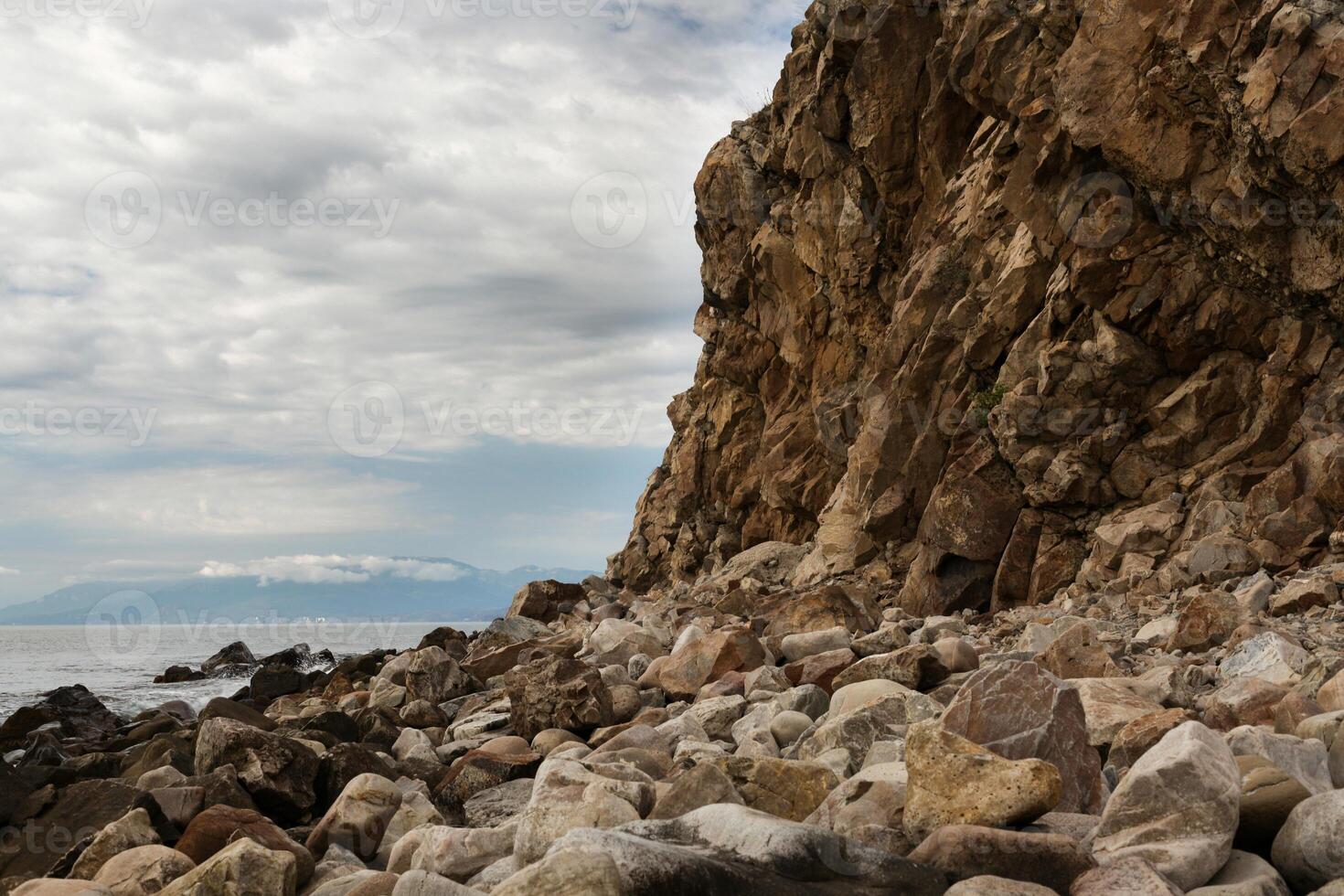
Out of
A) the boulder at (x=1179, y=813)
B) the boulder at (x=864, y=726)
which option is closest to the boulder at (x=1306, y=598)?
the boulder at (x=864, y=726)

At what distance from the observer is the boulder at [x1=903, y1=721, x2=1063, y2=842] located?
4223mm

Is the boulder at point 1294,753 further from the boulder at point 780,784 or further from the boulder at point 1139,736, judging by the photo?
the boulder at point 780,784

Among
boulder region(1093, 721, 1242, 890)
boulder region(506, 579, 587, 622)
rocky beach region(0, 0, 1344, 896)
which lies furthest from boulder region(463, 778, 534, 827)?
boulder region(506, 579, 587, 622)

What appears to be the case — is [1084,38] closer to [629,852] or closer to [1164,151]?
[1164,151]

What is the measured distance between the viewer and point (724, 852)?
4.01 m

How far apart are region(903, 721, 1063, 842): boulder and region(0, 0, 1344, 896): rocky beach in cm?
1

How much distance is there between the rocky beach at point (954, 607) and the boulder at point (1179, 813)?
0.05ft

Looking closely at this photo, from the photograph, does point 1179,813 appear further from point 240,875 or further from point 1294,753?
→ point 240,875

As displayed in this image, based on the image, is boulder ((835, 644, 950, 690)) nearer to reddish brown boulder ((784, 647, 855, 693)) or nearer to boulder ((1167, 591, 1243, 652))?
reddish brown boulder ((784, 647, 855, 693))

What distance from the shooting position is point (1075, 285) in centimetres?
1641

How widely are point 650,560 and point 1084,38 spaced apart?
27174 mm

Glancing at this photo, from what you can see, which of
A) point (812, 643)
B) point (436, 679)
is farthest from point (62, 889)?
point (436, 679)

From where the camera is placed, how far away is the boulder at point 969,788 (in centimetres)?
422

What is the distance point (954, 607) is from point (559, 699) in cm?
1095
